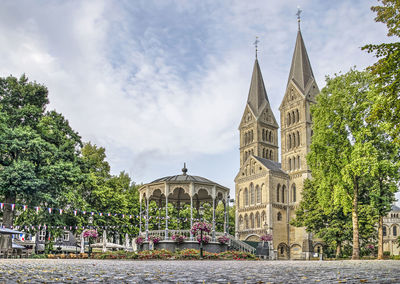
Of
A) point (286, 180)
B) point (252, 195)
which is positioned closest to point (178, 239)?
point (252, 195)

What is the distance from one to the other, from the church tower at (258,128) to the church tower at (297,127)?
9.26m

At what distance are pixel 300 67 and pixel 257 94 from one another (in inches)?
Result: 533

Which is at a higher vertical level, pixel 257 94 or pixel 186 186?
pixel 257 94

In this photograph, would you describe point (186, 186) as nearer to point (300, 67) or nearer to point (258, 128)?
point (300, 67)

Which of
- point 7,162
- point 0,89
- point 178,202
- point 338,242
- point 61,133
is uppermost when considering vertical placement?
point 0,89

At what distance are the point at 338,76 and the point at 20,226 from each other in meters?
27.2

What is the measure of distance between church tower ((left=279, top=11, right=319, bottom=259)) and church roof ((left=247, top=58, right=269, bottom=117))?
32.6ft

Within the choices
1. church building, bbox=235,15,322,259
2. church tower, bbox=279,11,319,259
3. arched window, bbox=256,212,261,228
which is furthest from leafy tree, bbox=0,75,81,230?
church tower, bbox=279,11,319,259

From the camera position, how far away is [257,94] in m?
88.4

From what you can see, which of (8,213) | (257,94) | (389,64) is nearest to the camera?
(389,64)

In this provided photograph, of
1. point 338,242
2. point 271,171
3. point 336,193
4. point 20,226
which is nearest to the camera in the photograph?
point 336,193

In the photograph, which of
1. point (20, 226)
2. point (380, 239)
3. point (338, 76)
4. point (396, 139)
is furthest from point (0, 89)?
point (380, 239)

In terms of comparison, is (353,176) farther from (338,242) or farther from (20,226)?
(20,226)

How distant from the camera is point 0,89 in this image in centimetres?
3378
